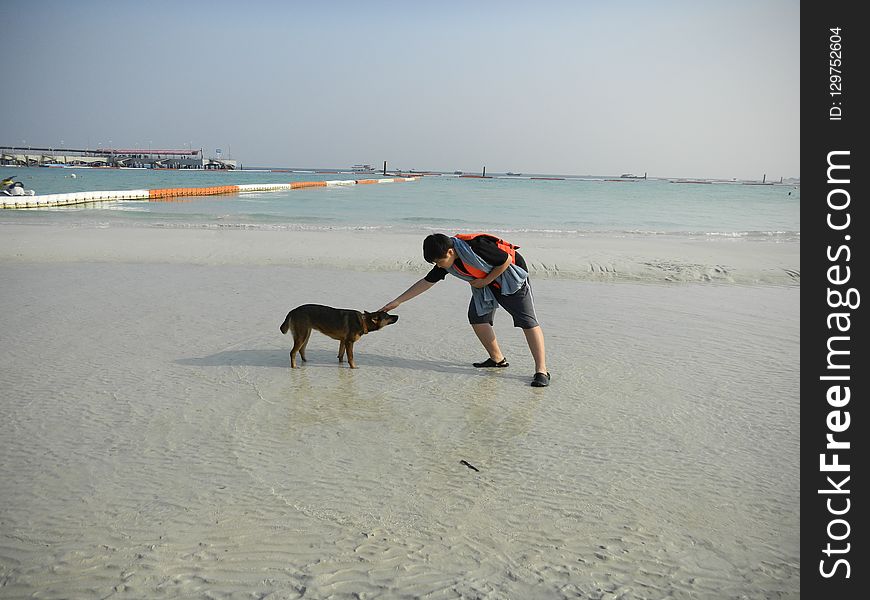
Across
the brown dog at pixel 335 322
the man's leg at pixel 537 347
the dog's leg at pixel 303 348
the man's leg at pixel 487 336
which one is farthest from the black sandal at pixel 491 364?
the dog's leg at pixel 303 348

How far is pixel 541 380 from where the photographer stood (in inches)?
195

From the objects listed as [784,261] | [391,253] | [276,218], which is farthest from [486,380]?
[276,218]

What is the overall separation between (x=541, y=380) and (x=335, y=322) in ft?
5.39

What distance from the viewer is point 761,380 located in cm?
522

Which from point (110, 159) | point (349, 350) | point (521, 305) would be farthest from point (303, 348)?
point (110, 159)

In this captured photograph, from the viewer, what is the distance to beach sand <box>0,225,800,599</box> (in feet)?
8.67

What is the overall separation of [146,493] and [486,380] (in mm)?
2640

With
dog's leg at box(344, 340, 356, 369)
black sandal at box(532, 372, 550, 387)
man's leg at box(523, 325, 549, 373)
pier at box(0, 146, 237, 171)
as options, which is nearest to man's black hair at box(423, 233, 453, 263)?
man's leg at box(523, 325, 549, 373)

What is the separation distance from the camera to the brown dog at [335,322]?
5.23 meters

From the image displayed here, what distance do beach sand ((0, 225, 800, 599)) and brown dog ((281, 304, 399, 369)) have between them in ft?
0.86

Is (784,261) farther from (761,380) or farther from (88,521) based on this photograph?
(88,521)

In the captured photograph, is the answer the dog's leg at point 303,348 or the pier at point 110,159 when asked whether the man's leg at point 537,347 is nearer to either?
the dog's leg at point 303,348

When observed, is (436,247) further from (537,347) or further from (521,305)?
(537,347)

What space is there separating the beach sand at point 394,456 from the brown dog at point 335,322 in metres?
0.26
